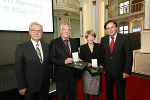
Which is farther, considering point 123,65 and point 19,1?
point 19,1

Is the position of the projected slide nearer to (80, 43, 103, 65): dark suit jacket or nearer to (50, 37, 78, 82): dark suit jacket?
(50, 37, 78, 82): dark suit jacket

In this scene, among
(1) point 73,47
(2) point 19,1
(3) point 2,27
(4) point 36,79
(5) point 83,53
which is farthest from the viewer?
(2) point 19,1

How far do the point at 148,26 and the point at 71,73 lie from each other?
16.0ft

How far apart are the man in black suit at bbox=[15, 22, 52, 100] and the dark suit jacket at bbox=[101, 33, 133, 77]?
3.54 feet

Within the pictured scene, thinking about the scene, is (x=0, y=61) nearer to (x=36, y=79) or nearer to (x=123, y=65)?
(x=36, y=79)

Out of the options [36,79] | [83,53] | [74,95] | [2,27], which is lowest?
[74,95]

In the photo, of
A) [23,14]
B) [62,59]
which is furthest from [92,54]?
[23,14]

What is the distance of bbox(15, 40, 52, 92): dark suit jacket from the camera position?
149cm

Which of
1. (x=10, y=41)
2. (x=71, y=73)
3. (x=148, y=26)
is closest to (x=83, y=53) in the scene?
(x=71, y=73)

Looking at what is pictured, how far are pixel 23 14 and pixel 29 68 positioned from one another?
5.80ft

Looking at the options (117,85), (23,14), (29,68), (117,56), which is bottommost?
(117,85)

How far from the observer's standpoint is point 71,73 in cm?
185

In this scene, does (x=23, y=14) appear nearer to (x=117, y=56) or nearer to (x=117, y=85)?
(x=117, y=56)

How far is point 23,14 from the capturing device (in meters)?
2.78
